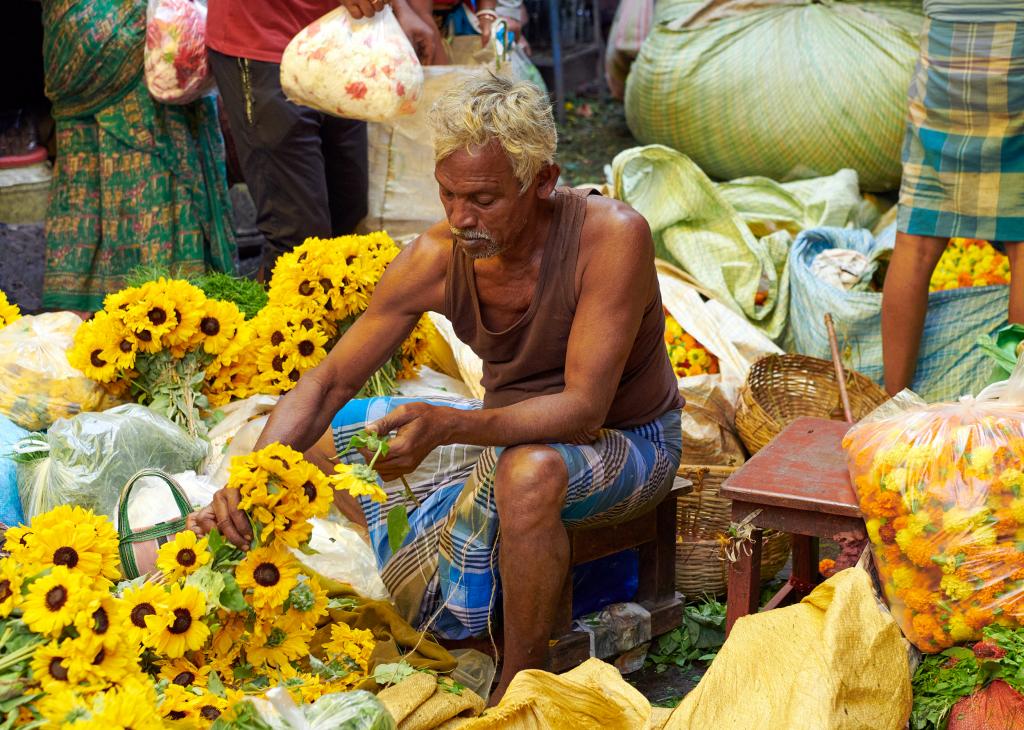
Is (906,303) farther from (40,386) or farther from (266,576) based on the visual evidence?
(40,386)

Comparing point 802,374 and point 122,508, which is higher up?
point 122,508

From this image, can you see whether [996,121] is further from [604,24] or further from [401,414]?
[604,24]

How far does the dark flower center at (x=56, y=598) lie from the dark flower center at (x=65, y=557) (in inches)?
3.3

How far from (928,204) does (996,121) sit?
31cm

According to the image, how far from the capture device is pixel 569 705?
2.13 metres

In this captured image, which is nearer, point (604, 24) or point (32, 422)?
point (32, 422)

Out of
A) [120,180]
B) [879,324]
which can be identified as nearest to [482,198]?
[879,324]

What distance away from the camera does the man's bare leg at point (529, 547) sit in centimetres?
250

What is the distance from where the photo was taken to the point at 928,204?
366cm

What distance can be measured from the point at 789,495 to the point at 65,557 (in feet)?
4.73

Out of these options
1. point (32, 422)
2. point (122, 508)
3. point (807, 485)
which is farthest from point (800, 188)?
point (122, 508)

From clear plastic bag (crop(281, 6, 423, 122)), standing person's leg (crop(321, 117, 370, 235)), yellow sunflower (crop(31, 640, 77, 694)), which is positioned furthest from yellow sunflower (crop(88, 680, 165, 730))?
standing person's leg (crop(321, 117, 370, 235))

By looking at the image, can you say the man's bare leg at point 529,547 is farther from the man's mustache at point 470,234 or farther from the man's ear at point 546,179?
the man's ear at point 546,179

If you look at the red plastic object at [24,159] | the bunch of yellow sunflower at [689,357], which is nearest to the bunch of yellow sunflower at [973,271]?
the bunch of yellow sunflower at [689,357]
